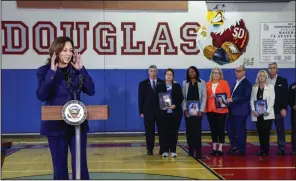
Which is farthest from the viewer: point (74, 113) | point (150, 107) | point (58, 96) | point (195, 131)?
point (150, 107)

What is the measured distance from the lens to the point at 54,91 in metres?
3.37

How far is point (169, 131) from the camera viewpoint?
25.2ft

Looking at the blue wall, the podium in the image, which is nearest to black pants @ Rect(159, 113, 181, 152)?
the blue wall

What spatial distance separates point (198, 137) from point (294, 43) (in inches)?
209

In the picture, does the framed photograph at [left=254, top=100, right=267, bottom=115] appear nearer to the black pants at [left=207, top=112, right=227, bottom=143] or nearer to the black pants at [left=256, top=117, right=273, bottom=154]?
the black pants at [left=256, top=117, right=273, bottom=154]

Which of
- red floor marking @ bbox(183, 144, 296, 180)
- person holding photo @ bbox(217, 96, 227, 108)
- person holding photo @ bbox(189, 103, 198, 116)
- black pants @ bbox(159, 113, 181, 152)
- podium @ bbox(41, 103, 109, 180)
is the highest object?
podium @ bbox(41, 103, 109, 180)

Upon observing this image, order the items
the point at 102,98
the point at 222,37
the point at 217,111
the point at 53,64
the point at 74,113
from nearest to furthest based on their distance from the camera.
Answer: the point at 74,113, the point at 53,64, the point at 217,111, the point at 102,98, the point at 222,37

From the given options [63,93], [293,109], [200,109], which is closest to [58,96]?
[63,93]

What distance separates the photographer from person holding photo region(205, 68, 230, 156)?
24.6 ft

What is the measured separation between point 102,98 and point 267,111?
491 cm

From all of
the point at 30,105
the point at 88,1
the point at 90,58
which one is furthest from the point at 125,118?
the point at 88,1

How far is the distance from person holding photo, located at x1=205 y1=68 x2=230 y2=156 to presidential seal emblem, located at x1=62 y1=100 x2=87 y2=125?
4688 mm

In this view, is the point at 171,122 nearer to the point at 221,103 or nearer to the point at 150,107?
the point at 150,107

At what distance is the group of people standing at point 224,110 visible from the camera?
7.53 meters
